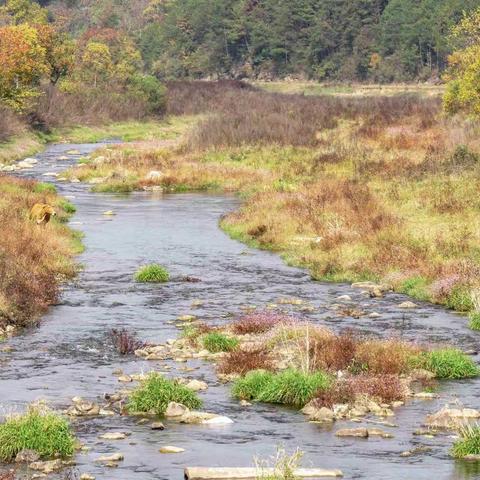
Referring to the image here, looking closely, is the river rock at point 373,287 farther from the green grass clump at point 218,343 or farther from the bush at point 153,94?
the bush at point 153,94

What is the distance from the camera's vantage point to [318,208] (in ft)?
128

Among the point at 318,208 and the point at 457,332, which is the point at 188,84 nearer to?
the point at 318,208

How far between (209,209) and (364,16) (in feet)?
372

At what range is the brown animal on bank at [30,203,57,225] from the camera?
120 feet

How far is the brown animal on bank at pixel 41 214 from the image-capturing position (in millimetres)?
36562

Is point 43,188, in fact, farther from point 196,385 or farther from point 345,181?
point 196,385

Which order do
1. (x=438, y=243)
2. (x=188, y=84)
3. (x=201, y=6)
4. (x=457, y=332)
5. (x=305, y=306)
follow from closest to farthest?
(x=457, y=332) → (x=305, y=306) → (x=438, y=243) → (x=188, y=84) → (x=201, y=6)

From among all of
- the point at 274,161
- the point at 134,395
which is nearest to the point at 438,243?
the point at 134,395

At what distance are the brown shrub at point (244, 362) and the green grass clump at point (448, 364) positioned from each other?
2840 millimetres

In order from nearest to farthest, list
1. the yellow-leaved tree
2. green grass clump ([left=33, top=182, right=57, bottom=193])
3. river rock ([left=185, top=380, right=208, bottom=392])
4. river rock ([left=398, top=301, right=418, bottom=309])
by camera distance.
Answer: river rock ([left=185, top=380, right=208, bottom=392]) < river rock ([left=398, top=301, right=418, bottom=309]) < green grass clump ([left=33, top=182, right=57, bottom=193]) < the yellow-leaved tree

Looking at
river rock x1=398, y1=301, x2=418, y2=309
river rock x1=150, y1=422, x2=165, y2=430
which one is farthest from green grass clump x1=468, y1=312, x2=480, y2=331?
river rock x1=150, y1=422, x2=165, y2=430

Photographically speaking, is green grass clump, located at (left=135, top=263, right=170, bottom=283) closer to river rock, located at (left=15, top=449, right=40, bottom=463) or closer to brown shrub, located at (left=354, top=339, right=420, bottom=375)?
brown shrub, located at (left=354, top=339, right=420, bottom=375)

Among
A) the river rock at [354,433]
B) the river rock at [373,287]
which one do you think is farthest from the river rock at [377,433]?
the river rock at [373,287]

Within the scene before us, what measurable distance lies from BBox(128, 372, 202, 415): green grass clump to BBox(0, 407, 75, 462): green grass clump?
2236 mm
